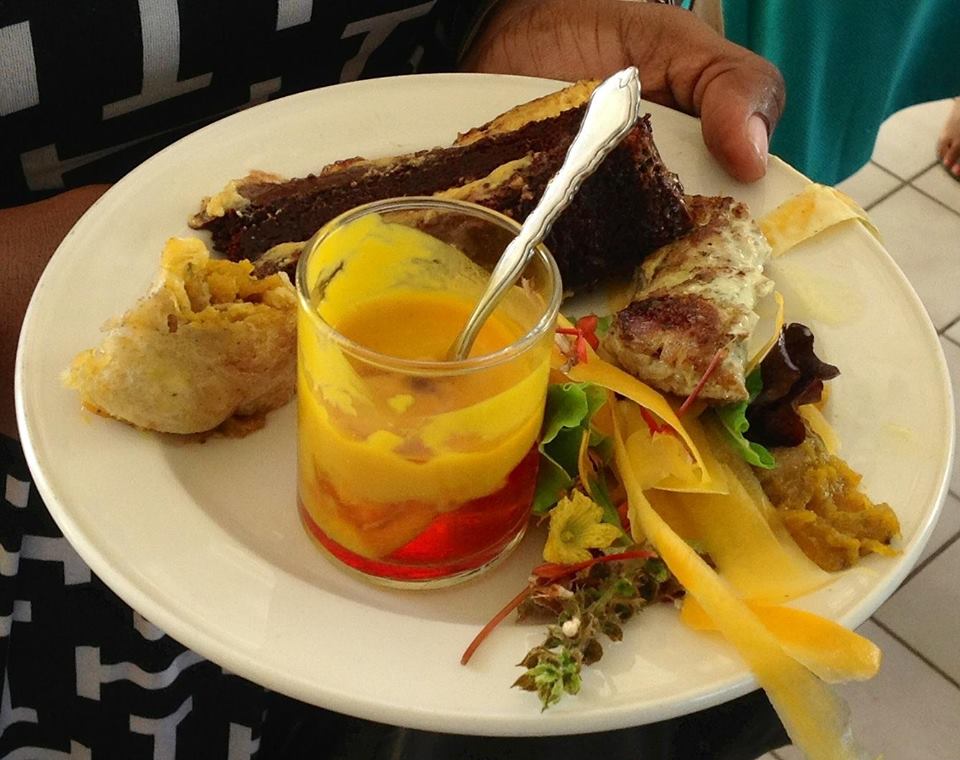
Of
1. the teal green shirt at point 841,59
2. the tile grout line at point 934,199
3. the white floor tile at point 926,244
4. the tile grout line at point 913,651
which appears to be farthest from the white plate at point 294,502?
the tile grout line at point 934,199

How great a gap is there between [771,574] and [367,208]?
44 cm

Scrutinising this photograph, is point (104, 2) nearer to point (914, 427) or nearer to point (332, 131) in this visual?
point (332, 131)

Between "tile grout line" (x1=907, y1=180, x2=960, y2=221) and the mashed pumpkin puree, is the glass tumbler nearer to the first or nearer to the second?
the mashed pumpkin puree

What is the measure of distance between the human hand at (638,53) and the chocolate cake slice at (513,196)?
159 mm

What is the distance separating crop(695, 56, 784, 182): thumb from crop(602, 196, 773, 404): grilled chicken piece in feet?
0.23

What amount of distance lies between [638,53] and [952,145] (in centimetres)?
178

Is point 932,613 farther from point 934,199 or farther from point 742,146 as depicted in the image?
point 934,199

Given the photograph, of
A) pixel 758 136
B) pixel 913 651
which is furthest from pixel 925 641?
pixel 758 136

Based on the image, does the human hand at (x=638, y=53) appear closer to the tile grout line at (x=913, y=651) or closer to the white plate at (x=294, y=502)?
the white plate at (x=294, y=502)

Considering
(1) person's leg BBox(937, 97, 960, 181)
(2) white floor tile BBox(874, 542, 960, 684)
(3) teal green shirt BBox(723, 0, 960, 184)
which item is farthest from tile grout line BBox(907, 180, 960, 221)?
(2) white floor tile BBox(874, 542, 960, 684)

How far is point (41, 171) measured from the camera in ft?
3.83

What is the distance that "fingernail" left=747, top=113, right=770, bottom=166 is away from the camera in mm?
1152

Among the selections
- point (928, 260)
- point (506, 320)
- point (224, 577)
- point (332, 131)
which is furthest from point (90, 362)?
point (928, 260)

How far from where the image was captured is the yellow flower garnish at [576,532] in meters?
0.78
